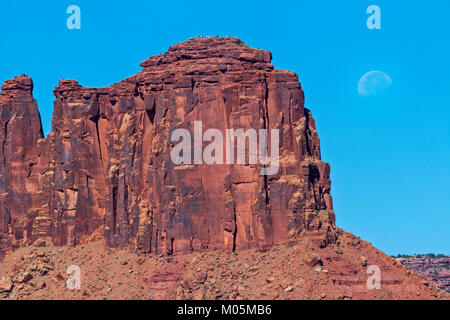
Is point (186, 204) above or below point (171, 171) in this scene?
below

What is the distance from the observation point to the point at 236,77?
5561 inches

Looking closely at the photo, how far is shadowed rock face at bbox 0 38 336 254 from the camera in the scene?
458ft

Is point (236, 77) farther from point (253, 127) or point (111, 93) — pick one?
point (111, 93)

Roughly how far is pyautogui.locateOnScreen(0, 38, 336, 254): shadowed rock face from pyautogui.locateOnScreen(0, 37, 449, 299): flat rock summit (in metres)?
0.14

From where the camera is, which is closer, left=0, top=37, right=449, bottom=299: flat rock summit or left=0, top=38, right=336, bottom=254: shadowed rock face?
left=0, top=37, right=449, bottom=299: flat rock summit

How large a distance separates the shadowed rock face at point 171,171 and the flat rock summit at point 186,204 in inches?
5.5

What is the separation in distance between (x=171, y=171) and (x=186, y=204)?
3.68 m

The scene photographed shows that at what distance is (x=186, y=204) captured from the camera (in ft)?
465

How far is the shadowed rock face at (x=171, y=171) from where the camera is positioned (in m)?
140

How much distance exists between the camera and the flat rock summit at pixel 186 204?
5330 inches

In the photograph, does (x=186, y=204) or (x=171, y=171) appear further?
(x=171, y=171)

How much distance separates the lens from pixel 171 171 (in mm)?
142375

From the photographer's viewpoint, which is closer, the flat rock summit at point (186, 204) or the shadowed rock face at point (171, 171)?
the flat rock summit at point (186, 204)
